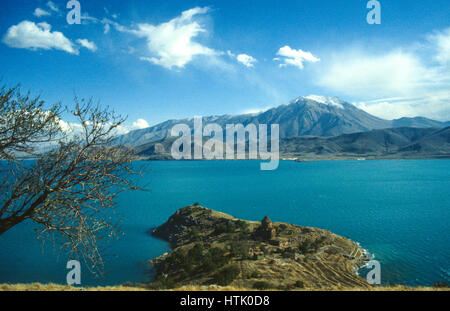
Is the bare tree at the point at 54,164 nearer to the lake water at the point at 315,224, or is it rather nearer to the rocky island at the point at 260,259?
the lake water at the point at 315,224

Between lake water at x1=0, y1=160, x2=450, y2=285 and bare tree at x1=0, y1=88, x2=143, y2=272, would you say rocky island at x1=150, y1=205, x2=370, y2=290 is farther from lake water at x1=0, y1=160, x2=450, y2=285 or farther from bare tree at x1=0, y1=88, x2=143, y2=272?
bare tree at x1=0, y1=88, x2=143, y2=272

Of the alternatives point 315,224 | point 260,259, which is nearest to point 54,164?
point 260,259

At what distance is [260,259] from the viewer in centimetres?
2519

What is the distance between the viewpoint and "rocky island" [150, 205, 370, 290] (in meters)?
21.0

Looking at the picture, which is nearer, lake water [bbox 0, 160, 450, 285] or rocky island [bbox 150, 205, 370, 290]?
rocky island [bbox 150, 205, 370, 290]

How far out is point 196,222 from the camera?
41062 millimetres

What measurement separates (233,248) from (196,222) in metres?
14.1

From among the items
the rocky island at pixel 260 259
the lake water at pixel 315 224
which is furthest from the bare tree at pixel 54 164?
the rocky island at pixel 260 259

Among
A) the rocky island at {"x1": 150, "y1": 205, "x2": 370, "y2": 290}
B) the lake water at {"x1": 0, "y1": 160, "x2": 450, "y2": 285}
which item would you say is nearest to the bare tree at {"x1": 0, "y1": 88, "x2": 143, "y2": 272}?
the lake water at {"x1": 0, "y1": 160, "x2": 450, "y2": 285}

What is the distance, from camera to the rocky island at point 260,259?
68.9 feet

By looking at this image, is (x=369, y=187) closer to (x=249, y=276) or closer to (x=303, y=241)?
(x=303, y=241)

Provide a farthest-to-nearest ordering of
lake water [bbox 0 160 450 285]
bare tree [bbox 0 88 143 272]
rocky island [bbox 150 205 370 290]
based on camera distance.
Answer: lake water [bbox 0 160 450 285]
rocky island [bbox 150 205 370 290]
bare tree [bbox 0 88 143 272]
